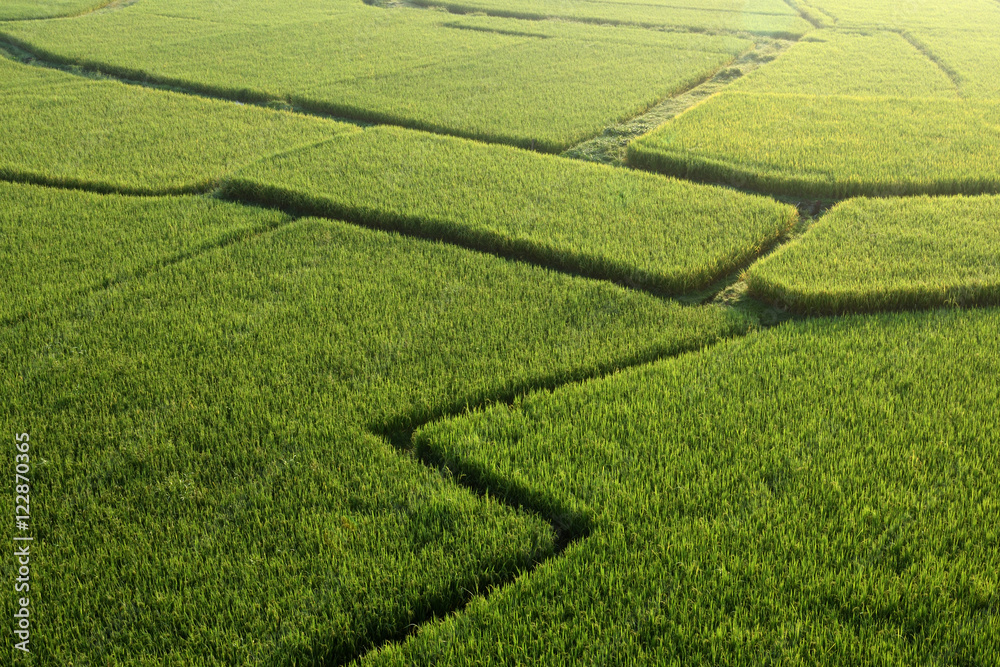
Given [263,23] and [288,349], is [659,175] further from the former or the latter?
[263,23]

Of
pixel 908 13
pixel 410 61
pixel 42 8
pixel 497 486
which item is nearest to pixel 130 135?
pixel 410 61

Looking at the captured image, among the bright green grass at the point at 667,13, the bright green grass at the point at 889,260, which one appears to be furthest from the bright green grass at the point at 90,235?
the bright green grass at the point at 667,13

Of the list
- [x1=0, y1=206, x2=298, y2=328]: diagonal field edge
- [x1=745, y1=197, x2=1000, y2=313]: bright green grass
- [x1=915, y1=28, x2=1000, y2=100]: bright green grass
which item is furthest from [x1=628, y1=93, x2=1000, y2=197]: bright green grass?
[x1=0, y1=206, x2=298, y2=328]: diagonal field edge

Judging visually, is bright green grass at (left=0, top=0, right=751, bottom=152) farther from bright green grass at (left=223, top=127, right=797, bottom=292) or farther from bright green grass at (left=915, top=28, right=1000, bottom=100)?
bright green grass at (left=915, top=28, right=1000, bottom=100)

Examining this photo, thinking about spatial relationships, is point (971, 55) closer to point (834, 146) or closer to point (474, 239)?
point (834, 146)

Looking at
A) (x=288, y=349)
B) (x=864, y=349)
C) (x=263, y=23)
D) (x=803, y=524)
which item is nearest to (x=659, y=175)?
(x=864, y=349)

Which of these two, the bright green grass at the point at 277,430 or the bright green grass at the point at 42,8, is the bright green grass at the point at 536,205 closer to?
the bright green grass at the point at 277,430
